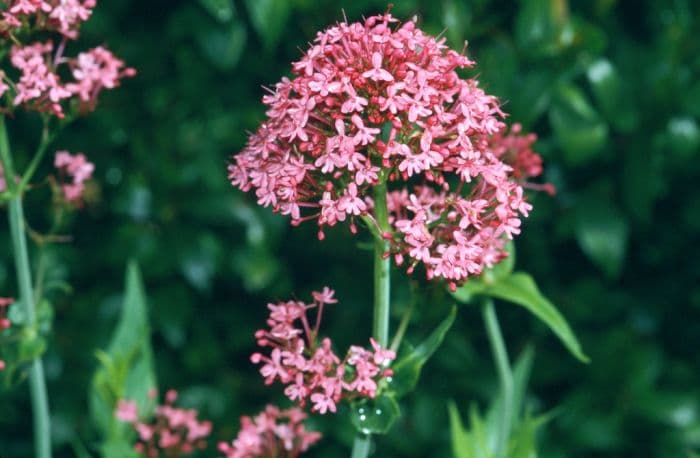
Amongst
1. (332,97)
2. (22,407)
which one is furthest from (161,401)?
(332,97)

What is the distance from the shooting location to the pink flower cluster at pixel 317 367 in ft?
5.12

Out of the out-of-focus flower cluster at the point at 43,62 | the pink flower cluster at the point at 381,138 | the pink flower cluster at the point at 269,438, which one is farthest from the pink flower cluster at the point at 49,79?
the pink flower cluster at the point at 269,438

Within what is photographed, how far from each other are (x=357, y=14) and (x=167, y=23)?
1.81 feet

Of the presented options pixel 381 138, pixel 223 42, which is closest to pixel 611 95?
pixel 223 42

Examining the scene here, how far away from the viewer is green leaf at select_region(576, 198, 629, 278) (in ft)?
9.32

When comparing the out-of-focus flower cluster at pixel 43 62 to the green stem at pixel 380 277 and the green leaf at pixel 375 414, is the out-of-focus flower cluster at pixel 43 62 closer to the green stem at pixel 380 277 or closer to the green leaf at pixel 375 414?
the green stem at pixel 380 277

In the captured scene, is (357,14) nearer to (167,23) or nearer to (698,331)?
(167,23)

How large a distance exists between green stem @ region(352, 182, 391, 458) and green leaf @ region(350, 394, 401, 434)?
3cm

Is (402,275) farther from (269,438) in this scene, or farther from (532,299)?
(269,438)

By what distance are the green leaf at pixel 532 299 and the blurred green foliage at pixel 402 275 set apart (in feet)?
2.31

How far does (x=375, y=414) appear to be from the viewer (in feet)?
5.45

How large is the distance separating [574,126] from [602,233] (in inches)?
13.0

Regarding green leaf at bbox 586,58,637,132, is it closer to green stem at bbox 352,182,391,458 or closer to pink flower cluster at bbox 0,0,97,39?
green stem at bbox 352,182,391,458

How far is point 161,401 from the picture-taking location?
3186 mm
